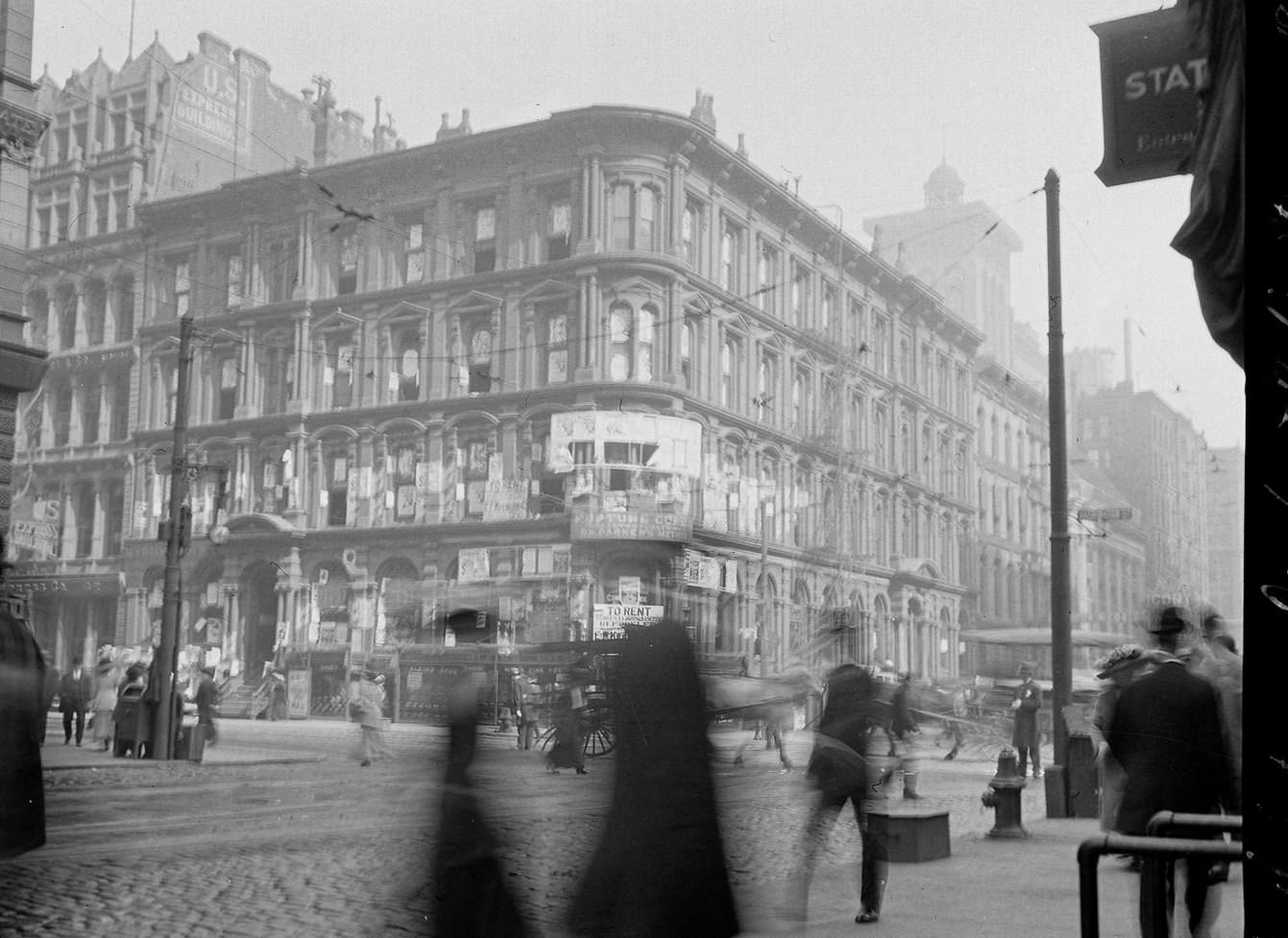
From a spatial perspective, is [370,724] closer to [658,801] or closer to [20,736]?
[20,736]

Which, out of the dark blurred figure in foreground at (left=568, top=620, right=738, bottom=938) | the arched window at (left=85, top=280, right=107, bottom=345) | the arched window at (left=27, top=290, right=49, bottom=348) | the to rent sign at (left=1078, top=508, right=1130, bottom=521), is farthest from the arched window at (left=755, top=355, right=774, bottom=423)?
the dark blurred figure in foreground at (left=568, top=620, right=738, bottom=938)

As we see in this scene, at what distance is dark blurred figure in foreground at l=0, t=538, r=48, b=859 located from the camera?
5.55m

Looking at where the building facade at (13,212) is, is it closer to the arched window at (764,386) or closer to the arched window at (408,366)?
the arched window at (408,366)

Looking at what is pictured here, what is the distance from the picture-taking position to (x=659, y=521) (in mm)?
33500

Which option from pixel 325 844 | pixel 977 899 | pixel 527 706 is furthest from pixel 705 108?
pixel 977 899

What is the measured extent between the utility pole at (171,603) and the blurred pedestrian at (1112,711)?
1550 cm

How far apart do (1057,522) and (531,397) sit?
2451 cm

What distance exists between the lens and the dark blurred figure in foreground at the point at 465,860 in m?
4.96

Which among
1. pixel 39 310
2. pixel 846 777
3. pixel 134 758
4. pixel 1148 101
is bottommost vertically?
pixel 134 758

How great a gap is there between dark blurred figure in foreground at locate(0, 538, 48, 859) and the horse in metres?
13.8

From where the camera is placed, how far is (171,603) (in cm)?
1991

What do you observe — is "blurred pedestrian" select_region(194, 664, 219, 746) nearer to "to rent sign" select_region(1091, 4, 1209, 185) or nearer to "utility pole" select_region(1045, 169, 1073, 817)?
"utility pole" select_region(1045, 169, 1073, 817)

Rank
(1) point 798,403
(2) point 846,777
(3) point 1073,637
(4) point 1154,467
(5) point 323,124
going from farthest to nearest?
(4) point 1154,467, (5) point 323,124, (1) point 798,403, (3) point 1073,637, (2) point 846,777

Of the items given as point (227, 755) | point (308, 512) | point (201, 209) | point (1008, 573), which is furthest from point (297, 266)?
point (1008, 573)
